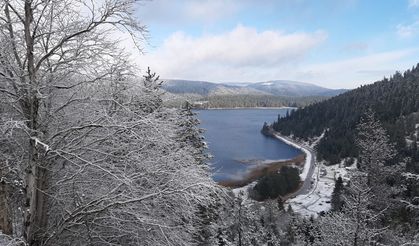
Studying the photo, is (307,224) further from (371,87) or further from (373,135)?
(371,87)

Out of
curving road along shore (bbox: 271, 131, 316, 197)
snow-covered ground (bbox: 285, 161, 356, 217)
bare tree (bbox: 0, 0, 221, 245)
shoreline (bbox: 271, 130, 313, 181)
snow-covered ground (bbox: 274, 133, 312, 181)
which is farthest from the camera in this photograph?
shoreline (bbox: 271, 130, 313, 181)

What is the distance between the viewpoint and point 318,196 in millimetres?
65562

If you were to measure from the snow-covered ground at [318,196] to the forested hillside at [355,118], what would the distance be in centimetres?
986

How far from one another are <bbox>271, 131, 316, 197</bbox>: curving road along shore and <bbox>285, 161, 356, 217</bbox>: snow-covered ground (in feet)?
3.55

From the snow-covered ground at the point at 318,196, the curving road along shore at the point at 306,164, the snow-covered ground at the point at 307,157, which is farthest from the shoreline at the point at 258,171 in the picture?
the snow-covered ground at the point at 318,196

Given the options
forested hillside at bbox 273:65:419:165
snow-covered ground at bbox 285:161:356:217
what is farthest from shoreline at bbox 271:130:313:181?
forested hillside at bbox 273:65:419:165

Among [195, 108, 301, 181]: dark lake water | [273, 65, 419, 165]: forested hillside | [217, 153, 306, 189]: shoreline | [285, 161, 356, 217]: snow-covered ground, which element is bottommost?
[285, 161, 356, 217]: snow-covered ground

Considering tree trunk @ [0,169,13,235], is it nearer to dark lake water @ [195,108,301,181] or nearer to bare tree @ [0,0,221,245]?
bare tree @ [0,0,221,245]

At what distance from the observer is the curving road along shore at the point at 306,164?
71.2 m

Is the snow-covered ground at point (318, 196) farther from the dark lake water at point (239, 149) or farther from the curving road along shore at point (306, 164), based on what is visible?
the dark lake water at point (239, 149)

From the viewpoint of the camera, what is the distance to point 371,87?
153750mm

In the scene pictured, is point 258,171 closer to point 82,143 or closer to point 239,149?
point 239,149

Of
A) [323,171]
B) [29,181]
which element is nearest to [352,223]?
[29,181]

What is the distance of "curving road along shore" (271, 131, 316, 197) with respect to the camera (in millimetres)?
71150
